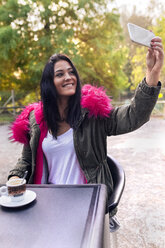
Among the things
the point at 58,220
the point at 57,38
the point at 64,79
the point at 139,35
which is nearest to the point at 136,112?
the point at 139,35

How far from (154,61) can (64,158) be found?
886 mm

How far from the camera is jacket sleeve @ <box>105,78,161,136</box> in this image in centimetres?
140

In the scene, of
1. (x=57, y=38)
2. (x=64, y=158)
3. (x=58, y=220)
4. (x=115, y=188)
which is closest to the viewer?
(x=58, y=220)

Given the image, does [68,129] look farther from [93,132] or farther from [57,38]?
[57,38]

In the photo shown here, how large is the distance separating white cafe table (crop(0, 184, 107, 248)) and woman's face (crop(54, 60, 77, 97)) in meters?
0.75

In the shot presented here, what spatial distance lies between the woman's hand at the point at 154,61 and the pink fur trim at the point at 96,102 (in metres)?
0.36

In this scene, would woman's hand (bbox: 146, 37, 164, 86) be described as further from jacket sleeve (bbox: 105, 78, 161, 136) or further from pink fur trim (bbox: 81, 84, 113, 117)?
pink fur trim (bbox: 81, 84, 113, 117)

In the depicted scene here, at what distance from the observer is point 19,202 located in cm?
115

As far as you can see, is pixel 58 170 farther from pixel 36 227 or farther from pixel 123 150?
pixel 123 150

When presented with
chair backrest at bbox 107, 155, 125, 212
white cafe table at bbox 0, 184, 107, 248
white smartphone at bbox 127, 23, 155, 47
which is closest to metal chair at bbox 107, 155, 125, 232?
chair backrest at bbox 107, 155, 125, 212

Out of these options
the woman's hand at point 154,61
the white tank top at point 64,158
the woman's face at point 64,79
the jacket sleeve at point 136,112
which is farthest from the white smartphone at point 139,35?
the white tank top at point 64,158

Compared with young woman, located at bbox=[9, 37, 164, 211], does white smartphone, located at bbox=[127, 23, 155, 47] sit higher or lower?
higher

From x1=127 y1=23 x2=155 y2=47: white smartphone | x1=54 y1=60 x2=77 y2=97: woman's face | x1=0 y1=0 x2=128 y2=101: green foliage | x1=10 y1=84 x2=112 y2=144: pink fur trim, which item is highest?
x1=0 y1=0 x2=128 y2=101: green foliage

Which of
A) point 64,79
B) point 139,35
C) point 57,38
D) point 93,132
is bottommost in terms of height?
point 93,132
